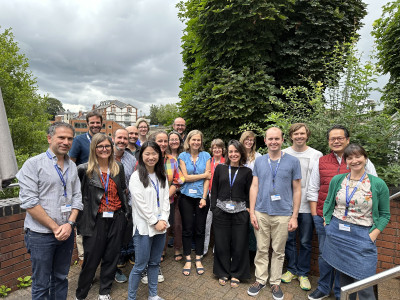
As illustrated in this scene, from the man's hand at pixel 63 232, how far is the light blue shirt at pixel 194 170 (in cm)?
183

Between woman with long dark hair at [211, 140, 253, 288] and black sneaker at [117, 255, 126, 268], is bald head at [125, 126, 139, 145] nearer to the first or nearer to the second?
woman with long dark hair at [211, 140, 253, 288]

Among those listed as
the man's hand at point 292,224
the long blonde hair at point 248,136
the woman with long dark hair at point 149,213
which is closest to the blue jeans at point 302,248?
the man's hand at point 292,224

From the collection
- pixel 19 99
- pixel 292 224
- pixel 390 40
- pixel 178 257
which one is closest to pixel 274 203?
pixel 292 224

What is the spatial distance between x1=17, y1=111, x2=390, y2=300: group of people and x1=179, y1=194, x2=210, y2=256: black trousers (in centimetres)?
2

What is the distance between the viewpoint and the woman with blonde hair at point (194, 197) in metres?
3.87

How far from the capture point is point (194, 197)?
3857mm

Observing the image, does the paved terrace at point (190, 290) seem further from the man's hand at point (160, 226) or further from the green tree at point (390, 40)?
the green tree at point (390, 40)

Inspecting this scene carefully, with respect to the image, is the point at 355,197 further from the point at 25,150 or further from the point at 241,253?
the point at 25,150

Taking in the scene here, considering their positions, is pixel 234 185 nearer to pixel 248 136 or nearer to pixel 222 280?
pixel 248 136

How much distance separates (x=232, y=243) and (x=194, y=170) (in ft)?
4.20

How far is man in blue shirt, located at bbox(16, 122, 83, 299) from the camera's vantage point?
2266 millimetres

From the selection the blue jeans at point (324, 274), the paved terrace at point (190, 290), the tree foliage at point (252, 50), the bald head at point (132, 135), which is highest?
the tree foliage at point (252, 50)

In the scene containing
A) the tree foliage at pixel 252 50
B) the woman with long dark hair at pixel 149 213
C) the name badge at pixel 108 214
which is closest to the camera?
the woman with long dark hair at pixel 149 213

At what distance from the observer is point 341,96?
4.50 meters
